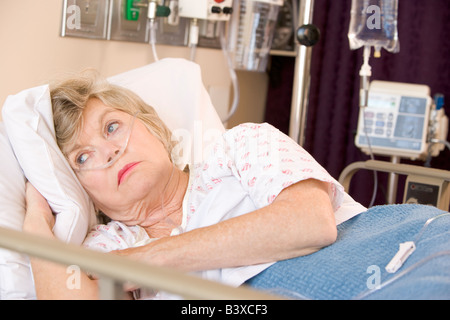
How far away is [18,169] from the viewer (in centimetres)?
165

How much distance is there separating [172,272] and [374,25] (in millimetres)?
1974

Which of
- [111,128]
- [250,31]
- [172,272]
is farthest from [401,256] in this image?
[250,31]

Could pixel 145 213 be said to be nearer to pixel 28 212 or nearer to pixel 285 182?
pixel 28 212

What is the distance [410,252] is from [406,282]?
5.6 inches

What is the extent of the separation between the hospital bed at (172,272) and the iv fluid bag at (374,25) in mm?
999

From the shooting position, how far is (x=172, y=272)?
2.78 ft

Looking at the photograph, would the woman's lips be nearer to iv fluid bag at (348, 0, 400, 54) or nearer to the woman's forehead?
the woman's forehead

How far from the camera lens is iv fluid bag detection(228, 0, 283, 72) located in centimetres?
285

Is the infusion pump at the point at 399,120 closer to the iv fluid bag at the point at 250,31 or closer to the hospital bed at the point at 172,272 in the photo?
the iv fluid bag at the point at 250,31

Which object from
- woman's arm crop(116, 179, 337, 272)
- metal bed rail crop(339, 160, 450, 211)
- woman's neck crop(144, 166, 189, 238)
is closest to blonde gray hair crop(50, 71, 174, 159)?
woman's neck crop(144, 166, 189, 238)

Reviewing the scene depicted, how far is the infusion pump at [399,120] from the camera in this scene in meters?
2.63

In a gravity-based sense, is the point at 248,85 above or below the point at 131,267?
above

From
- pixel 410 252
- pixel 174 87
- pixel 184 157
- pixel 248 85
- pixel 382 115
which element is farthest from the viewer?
pixel 248 85
